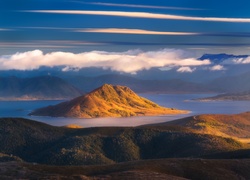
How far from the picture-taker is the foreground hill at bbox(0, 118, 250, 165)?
139875 millimetres

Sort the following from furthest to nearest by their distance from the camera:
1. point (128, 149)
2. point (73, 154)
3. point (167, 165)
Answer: point (128, 149)
point (73, 154)
point (167, 165)

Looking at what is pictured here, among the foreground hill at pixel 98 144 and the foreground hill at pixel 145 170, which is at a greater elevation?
the foreground hill at pixel 98 144

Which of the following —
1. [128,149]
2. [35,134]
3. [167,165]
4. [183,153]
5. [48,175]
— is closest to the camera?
[48,175]

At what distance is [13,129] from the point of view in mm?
169250

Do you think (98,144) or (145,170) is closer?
(145,170)

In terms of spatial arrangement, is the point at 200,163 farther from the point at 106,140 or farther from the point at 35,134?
the point at 35,134

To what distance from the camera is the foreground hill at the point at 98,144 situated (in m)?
140

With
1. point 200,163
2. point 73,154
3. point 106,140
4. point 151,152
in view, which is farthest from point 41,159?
point 200,163

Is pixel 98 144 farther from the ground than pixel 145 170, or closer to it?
farther from the ground

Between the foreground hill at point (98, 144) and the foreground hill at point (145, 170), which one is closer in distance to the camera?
the foreground hill at point (145, 170)

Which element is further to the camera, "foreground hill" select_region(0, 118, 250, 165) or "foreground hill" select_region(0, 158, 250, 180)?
"foreground hill" select_region(0, 118, 250, 165)

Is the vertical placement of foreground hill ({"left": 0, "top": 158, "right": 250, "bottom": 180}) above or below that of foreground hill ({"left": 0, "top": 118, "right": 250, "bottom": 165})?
below

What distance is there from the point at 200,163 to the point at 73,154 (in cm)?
5214

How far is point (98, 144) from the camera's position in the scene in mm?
154250
